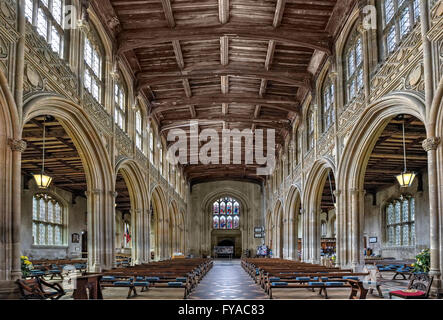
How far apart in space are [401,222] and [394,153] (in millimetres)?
9344

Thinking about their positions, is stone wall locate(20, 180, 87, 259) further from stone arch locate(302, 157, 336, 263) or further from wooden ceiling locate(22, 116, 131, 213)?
stone arch locate(302, 157, 336, 263)

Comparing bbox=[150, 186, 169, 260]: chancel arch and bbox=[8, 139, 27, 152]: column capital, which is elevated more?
bbox=[8, 139, 27, 152]: column capital

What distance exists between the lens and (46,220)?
2941cm

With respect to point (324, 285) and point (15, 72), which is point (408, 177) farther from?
point (15, 72)

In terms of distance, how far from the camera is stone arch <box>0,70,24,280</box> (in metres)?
10.3

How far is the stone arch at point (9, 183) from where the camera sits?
404 inches

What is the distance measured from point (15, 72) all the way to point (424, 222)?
22361mm

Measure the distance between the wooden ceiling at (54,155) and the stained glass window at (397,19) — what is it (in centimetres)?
1116

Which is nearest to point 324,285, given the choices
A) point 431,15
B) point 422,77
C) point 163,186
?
point 422,77

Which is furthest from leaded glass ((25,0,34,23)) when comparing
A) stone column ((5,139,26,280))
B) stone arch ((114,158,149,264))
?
stone arch ((114,158,149,264))

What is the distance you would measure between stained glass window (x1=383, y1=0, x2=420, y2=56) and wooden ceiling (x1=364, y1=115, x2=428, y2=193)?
8.82 feet

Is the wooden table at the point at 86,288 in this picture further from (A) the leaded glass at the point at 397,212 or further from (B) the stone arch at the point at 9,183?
(A) the leaded glass at the point at 397,212

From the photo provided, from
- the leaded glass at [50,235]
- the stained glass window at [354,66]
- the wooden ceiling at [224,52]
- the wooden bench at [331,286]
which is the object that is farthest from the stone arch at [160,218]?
the wooden bench at [331,286]

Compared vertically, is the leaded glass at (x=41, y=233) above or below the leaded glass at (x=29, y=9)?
below
